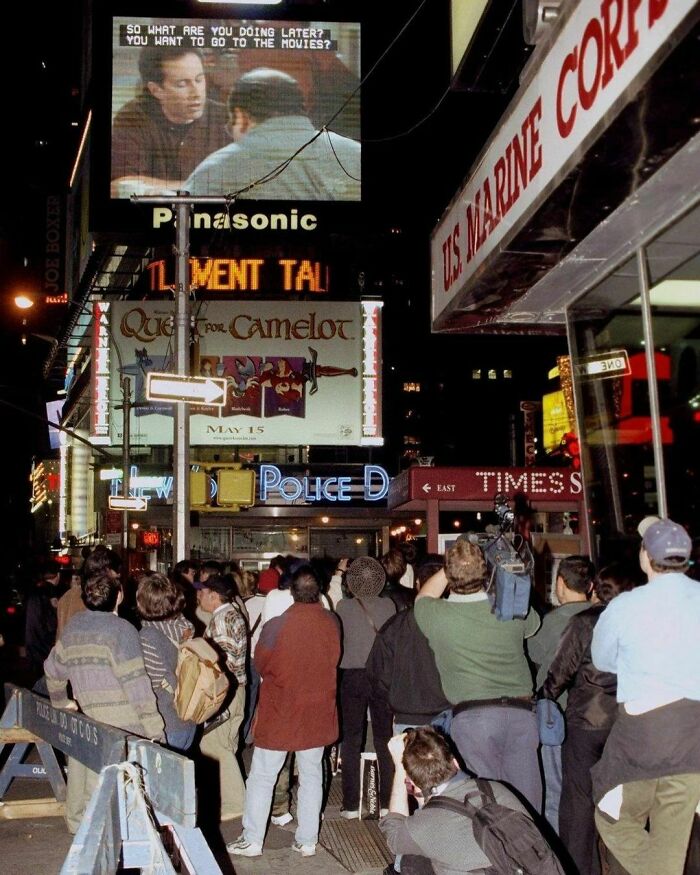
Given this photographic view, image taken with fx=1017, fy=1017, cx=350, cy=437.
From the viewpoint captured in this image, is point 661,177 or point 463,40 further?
point 463,40

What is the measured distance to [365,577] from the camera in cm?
850

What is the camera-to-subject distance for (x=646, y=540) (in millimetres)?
4719

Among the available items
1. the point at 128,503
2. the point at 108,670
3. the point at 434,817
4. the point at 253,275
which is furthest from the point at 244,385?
the point at 434,817

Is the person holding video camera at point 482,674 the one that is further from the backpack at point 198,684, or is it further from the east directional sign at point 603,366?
the backpack at point 198,684

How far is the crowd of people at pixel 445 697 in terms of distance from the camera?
178 inches

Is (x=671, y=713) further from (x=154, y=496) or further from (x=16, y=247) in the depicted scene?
(x=16, y=247)

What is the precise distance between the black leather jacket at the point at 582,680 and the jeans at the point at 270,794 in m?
2.15

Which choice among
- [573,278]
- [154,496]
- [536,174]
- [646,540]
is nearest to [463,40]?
[573,278]

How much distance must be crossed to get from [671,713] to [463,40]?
437 cm

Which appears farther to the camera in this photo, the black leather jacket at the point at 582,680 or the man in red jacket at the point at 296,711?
the man in red jacket at the point at 296,711

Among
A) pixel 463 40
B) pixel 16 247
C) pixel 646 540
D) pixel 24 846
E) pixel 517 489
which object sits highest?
pixel 16 247

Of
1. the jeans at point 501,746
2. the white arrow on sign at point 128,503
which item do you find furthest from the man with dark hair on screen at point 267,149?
the jeans at point 501,746

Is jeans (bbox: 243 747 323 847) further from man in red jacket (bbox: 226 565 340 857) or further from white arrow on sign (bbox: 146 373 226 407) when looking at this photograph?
white arrow on sign (bbox: 146 373 226 407)

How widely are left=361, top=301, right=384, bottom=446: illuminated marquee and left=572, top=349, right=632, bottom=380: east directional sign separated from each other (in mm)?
21175
